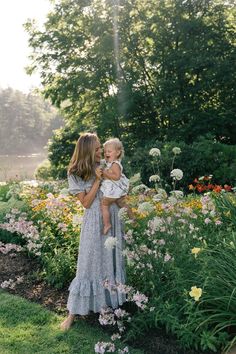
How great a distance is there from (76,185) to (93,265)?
0.71 meters

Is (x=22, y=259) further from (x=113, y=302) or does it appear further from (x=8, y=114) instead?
(x=8, y=114)

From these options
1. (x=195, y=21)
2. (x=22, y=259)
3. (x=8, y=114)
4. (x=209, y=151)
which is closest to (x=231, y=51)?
(x=195, y=21)

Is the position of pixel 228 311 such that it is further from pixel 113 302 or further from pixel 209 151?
pixel 209 151

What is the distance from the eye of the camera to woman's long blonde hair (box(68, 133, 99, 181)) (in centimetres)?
411

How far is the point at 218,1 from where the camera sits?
18.9 metres

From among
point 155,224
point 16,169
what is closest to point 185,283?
point 155,224

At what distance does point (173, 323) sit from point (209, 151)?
9.53 metres

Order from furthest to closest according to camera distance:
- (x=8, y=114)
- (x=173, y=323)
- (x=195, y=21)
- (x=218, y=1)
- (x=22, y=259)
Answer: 1. (x=8, y=114)
2. (x=218, y=1)
3. (x=195, y=21)
4. (x=22, y=259)
5. (x=173, y=323)

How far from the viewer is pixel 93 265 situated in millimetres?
4195

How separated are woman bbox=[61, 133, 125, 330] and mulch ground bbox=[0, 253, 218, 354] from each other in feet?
0.86

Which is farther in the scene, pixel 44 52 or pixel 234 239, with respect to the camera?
pixel 44 52

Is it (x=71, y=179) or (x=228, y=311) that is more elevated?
(x=71, y=179)

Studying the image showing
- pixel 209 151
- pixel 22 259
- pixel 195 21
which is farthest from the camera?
pixel 195 21

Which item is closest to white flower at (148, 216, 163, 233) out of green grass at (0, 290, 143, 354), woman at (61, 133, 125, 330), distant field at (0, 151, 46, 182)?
woman at (61, 133, 125, 330)
